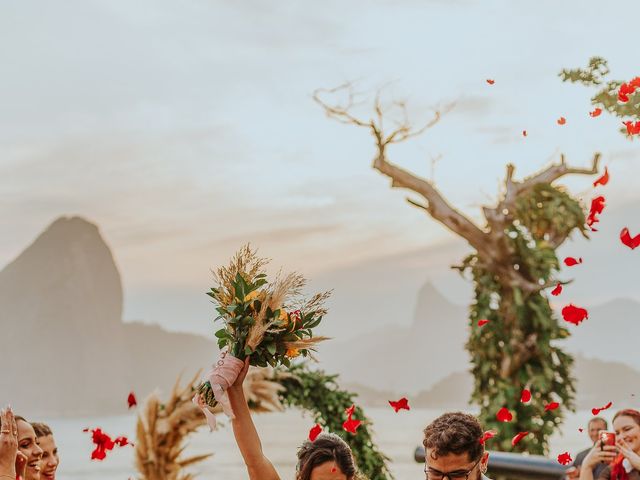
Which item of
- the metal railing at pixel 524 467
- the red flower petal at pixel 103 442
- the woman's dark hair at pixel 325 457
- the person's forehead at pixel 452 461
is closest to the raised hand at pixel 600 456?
the metal railing at pixel 524 467

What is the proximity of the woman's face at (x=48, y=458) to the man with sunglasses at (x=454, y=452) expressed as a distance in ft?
6.81

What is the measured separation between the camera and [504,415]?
34.8ft

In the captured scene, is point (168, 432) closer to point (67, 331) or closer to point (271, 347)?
point (271, 347)

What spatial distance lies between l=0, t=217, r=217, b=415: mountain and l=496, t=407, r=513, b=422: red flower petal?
11414cm

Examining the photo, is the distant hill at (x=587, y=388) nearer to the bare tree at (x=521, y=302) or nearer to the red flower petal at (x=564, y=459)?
the bare tree at (x=521, y=302)

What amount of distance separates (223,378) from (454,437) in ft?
2.44

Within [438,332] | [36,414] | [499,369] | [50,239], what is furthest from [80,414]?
[499,369]

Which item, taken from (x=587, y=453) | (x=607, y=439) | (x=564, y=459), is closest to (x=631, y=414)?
(x=607, y=439)

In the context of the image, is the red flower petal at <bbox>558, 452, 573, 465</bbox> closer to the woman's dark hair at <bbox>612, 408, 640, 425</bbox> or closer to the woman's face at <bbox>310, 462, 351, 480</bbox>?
the woman's dark hair at <bbox>612, 408, 640, 425</bbox>

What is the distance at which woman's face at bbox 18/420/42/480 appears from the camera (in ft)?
13.2

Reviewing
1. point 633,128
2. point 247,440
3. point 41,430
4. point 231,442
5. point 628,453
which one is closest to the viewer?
point 247,440

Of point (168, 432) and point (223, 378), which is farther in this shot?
point (168, 432)

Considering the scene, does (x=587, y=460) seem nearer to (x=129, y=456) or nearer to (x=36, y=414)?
(x=129, y=456)

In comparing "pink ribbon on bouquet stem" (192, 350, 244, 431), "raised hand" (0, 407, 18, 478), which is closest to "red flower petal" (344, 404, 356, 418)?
"raised hand" (0, 407, 18, 478)
